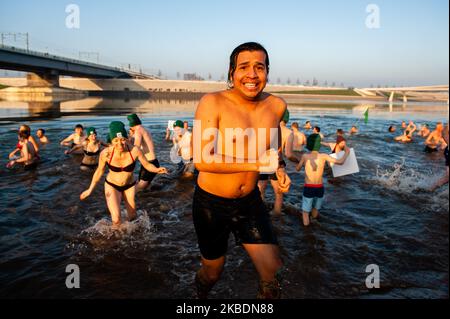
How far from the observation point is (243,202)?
311cm

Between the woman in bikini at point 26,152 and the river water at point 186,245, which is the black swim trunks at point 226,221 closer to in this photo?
the river water at point 186,245

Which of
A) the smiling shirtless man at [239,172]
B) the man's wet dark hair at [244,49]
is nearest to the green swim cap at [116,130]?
the smiling shirtless man at [239,172]

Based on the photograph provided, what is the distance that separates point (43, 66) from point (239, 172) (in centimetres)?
6573

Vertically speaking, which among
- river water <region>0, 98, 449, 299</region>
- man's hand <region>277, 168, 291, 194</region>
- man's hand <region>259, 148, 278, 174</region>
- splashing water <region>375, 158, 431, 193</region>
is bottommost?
river water <region>0, 98, 449, 299</region>

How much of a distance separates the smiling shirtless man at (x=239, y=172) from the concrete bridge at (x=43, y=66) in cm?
5575

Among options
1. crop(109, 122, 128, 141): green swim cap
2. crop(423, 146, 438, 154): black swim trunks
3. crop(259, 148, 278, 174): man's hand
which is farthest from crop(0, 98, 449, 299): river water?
crop(423, 146, 438, 154): black swim trunks

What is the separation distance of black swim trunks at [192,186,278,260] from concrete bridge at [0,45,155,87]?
55839 millimetres

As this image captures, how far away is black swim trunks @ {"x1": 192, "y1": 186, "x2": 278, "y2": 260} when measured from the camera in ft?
10.1

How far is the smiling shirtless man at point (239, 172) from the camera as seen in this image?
288 centimetres

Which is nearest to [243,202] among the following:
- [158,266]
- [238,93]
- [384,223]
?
[238,93]

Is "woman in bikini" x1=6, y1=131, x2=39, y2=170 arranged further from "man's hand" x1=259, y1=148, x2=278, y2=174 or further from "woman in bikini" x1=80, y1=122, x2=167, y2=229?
"man's hand" x1=259, y1=148, x2=278, y2=174
